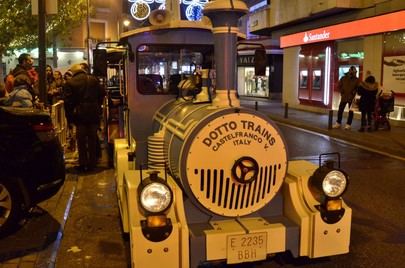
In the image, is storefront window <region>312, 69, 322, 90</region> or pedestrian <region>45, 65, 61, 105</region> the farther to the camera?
storefront window <region>312, 69, 322, 90</region>

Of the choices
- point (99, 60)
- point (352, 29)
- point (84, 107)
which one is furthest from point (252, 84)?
point (99, 60)

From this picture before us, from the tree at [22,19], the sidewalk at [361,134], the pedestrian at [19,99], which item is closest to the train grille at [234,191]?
the pedestrian at [19,99]

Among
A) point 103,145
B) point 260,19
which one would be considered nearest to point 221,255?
point 103,145

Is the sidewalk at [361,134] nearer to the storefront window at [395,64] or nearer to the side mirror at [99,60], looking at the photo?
the storefront window at [395,64]

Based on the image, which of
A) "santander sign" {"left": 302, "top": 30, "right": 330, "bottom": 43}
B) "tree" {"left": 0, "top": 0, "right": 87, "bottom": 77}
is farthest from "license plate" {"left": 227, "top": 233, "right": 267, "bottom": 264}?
"santander sign" {"left": 302, "top": 30, "right": 330, "bottom": 43}

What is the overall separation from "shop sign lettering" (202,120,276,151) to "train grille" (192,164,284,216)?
239mm

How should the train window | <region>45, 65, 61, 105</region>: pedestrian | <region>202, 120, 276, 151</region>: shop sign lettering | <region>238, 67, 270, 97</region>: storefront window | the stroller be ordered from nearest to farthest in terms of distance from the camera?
<region>202, 120, 276, 151</region>: shop sign lettering, the train window, <region>45, 65, 61, 105</region>: pedestrian, the stroller, <region>238, 67, 270, 97</region>: storefront window

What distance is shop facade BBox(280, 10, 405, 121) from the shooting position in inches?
631

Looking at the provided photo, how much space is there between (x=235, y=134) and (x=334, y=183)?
0.98 metres

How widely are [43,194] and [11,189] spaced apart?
0.51m

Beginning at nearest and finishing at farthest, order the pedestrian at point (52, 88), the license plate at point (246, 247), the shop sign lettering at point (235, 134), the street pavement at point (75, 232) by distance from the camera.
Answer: the license plate at point (246, 247), the shop sign lettering at point (235, 134), the street pavement at point (75, 232), the pedestrian at point (52, 88)

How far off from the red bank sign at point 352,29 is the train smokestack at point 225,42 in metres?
12.6

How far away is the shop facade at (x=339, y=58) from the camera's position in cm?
1603

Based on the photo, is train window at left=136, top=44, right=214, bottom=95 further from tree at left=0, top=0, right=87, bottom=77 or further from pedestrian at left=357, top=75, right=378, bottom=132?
tree at left=0, top=0, right=87, bottom=77
